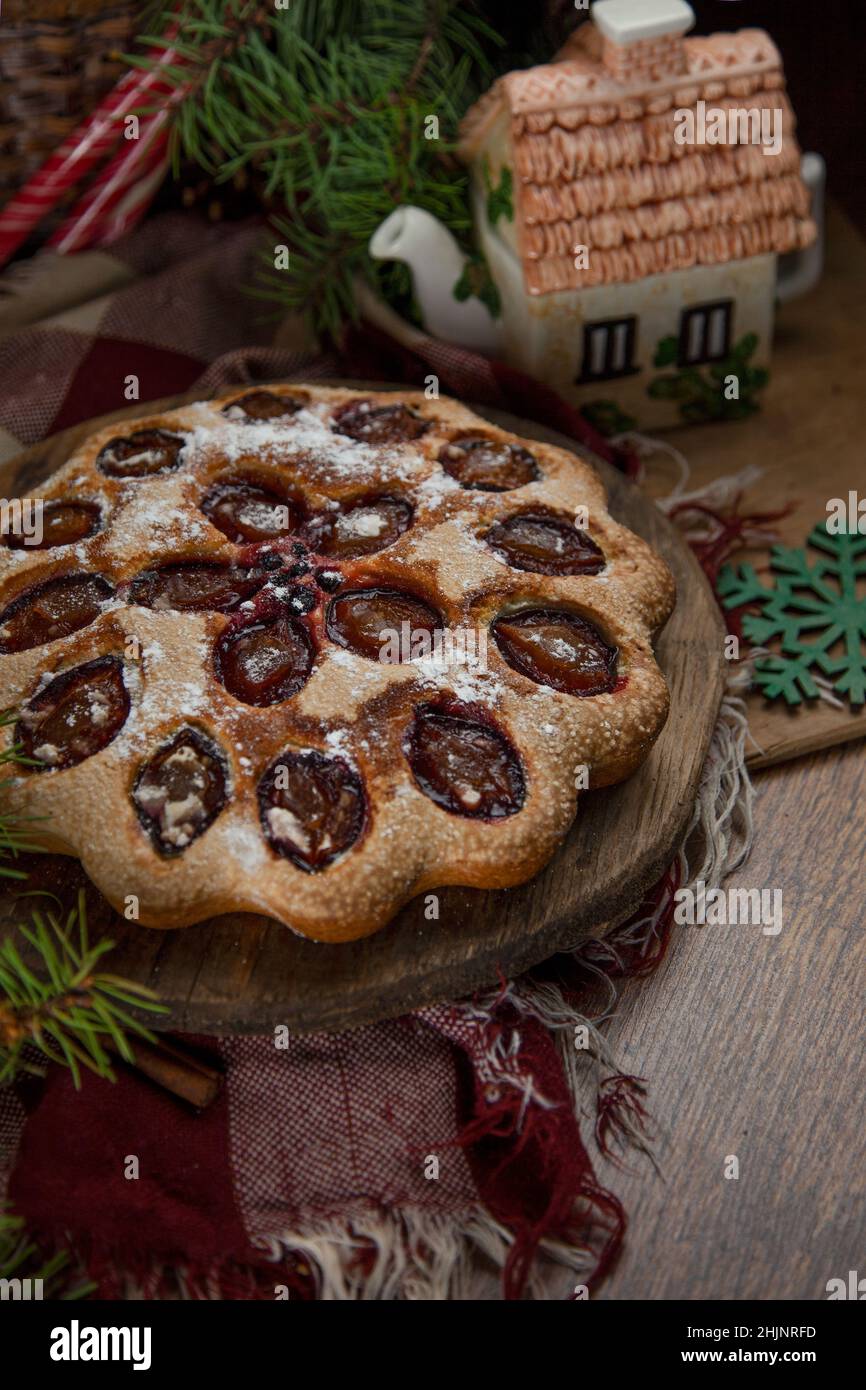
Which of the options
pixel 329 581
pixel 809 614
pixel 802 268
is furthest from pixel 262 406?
pixel 802 268

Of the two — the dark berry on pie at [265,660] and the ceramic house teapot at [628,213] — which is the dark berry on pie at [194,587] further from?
the ceramic house teapot at [628,213]

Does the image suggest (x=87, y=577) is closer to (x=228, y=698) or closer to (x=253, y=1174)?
(x=228, y=698)

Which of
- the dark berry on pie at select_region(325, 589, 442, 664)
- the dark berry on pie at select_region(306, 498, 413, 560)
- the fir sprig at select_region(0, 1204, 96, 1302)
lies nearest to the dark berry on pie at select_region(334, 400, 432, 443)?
the dark berry on pie at select_region(306, 498, 413, 560)

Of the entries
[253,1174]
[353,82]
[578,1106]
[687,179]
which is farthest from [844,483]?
[253,1174]

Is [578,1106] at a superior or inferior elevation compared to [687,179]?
inferior

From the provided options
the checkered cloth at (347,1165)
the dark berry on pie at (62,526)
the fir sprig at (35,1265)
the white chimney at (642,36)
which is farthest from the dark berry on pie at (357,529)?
the fir sprig at (35,1265)

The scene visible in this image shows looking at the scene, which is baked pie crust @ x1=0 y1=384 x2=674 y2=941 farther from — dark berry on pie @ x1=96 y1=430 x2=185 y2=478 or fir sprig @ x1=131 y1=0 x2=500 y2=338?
fir sprig @ x1=131 y1=0 x2=500 y2=338
